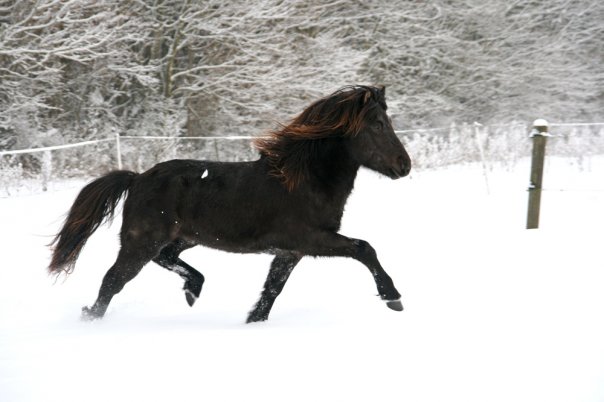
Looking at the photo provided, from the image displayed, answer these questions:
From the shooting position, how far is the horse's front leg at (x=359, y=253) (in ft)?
14.5

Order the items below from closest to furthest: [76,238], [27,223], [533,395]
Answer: [533,395] → [76,238] → [27,223]

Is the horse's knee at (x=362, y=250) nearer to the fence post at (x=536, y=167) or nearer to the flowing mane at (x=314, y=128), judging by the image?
the flowing mane at (x=314, y=128)

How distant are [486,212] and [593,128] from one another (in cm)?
337

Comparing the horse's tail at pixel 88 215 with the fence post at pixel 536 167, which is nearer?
the horse's tail at pixel 88 215

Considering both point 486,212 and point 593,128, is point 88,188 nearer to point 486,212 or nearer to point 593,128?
point 486,212

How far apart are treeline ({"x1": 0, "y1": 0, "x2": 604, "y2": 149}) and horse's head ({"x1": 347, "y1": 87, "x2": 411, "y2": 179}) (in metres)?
9.99

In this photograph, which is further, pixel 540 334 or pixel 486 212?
pixel 486 212

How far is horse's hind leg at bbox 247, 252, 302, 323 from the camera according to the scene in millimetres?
4719

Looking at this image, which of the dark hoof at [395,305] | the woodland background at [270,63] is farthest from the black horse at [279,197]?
the woodland background at [270,63]

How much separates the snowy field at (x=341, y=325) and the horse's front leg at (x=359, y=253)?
5.6 inches

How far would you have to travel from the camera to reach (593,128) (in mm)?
11414

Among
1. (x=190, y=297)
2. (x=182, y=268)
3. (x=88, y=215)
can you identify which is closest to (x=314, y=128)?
(x=182, y=268)

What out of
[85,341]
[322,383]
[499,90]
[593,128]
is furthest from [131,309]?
[499,90]

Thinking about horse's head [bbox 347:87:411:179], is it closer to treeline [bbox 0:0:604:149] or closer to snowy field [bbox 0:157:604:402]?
snowy field [bbox 0:157:604:402]
